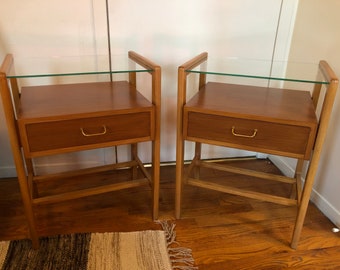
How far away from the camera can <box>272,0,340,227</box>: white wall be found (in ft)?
4.59

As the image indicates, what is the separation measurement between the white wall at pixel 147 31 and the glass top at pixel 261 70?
330 millimetres

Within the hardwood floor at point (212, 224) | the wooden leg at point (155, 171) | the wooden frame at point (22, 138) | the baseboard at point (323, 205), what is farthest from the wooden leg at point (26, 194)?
the baseboard at point (323, 205)

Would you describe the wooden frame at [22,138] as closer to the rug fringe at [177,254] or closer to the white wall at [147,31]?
the rug fringe at [177,254]

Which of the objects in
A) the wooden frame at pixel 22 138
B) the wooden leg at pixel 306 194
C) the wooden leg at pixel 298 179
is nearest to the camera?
the wooden frame at pixel 22 138

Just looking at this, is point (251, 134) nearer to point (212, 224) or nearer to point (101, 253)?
point (212, 224)

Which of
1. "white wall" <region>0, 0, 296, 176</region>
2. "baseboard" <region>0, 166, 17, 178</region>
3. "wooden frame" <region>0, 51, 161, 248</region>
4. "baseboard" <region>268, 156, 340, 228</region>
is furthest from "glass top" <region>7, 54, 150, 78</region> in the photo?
"baseboard" <region>268, 156, 340, 228</region>

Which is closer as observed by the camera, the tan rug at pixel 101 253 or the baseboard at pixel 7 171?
the tan rug at pixel 101 253

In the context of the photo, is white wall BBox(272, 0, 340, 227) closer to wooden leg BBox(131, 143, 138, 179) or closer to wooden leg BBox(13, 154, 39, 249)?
wooden leg BBox(131, 143, 138, 179)

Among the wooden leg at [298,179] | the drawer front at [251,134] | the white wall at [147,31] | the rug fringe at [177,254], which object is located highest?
the white wall at [147,31]

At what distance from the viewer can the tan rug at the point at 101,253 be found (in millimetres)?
1189

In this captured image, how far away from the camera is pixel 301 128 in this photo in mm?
1076

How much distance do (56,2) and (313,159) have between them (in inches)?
53.2

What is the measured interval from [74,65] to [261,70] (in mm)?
801

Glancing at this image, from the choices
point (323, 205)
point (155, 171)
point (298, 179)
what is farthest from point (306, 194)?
point (155, 171)
